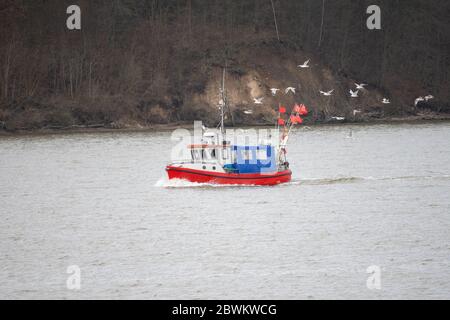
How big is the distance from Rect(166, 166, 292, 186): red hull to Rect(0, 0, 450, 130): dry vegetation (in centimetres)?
5165

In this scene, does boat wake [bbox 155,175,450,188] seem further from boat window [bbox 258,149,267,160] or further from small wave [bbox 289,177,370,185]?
boat window [bbox 258,149,267,160]

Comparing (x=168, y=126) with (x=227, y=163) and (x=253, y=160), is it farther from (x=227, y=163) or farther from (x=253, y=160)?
(x=227, y=163)

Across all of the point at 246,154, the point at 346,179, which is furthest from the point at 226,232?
the point at 346,179

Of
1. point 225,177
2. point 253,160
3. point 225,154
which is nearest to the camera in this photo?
point 225,154

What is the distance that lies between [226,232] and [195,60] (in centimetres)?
7905

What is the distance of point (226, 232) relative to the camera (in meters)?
38.3

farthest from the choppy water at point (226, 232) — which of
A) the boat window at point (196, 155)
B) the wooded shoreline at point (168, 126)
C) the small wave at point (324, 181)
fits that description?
the wooded shoreline at point (168, 126)

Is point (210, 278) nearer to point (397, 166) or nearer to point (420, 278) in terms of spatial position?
point (420, 278)

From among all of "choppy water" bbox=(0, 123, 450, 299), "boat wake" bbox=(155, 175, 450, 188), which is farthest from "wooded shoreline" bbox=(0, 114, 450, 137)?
"boat wake" bbox=(155, 175, 450, 188)

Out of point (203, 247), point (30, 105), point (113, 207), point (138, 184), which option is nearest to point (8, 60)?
point (30, 105)

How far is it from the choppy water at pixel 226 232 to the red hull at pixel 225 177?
627mm

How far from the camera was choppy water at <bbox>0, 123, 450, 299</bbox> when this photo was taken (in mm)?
29562

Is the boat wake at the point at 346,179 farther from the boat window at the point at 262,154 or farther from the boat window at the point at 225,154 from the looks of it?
the boat window at the point at 225,154

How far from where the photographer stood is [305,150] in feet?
249
